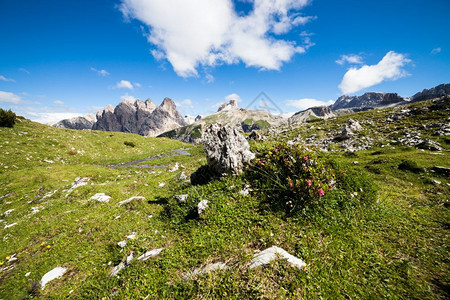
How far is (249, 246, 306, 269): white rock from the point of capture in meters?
4.77

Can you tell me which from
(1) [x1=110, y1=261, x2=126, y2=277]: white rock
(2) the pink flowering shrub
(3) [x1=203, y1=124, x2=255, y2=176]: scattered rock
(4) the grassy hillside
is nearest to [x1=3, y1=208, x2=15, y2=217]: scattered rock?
(4) the grassy hillside

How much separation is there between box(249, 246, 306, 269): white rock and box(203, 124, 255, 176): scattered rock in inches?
176

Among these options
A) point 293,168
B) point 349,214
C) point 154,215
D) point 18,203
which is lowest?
point 18,203

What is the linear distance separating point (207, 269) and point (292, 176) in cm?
520

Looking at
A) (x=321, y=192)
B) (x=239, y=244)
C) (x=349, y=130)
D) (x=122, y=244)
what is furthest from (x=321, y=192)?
(x=349, y=130)

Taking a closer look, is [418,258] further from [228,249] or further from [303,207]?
[228,249]

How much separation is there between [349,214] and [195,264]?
646 cm

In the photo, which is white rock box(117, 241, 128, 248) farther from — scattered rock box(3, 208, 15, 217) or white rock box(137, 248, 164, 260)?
scattered rock box(3, 208, 15, 217)

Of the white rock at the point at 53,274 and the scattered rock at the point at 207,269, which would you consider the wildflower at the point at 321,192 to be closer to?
the scattered rock at the point at 207,269

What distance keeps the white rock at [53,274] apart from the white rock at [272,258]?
7.91 meters

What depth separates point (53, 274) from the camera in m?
6.66

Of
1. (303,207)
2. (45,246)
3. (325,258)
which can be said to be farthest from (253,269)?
(45,246)

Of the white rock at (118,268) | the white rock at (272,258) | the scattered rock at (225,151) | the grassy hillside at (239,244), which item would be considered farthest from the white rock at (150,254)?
the scattered rock at (225,151)

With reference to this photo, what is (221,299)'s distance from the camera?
419 centimetres
